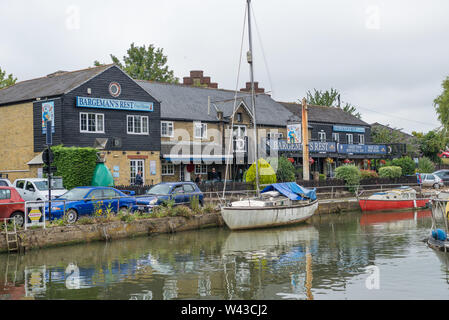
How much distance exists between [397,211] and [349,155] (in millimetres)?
13387

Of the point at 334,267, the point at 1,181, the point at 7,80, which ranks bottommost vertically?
the point at 334,267

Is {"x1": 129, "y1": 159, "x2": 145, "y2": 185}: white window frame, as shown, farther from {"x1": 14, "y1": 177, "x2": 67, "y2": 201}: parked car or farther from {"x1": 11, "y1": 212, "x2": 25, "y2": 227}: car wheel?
{"x1": 11, "y1": 212, "x2": 25, "y2": 227}: car wheel

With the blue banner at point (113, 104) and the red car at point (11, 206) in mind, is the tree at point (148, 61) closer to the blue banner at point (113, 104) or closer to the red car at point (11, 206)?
the blue banner at point (113, 104)

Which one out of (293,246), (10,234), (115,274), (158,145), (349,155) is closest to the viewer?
(115,274)

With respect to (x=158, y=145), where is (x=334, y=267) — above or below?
below

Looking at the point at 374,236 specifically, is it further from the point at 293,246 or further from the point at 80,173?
the point at 80,173

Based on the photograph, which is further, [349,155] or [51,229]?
[349,155]

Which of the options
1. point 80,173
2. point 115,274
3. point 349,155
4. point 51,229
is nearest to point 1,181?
point 80,173

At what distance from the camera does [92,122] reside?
120ft

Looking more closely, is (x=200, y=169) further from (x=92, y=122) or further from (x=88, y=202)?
(x=88, y=202)

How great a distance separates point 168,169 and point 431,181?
25.0 m

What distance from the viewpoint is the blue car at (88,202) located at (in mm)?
23250

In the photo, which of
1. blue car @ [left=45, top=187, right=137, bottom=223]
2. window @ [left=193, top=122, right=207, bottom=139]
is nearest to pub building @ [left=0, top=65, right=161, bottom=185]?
window @ [left=193, top=122, right=207, bottom=139]

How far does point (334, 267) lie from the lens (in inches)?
691
